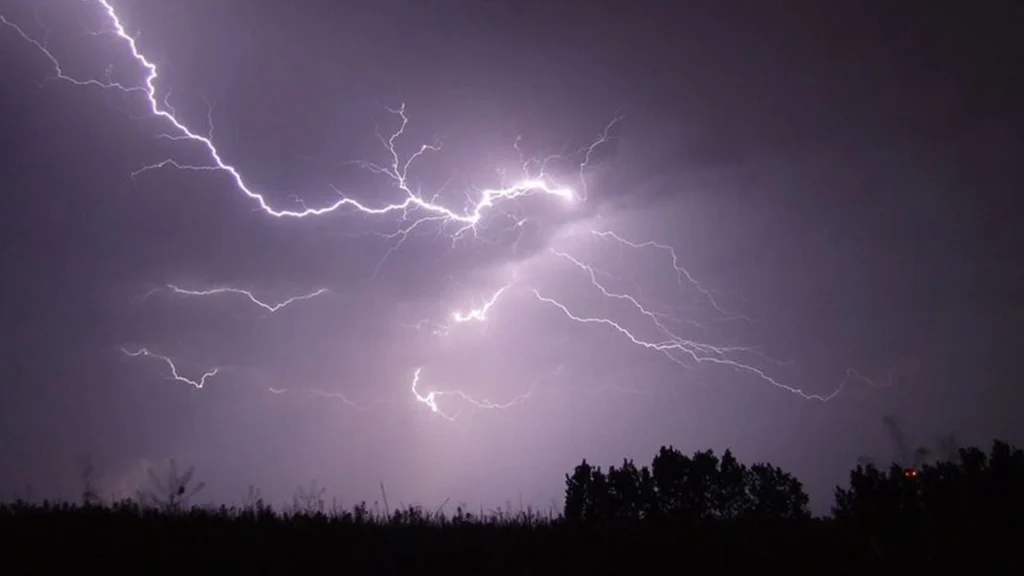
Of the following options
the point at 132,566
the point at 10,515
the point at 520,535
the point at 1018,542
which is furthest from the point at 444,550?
the point at 1018,542

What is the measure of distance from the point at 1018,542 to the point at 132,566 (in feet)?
23.4

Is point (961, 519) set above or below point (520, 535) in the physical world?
below

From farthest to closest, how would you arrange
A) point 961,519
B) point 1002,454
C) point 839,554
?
point 1002,454 < point 961,519 < point 839,554

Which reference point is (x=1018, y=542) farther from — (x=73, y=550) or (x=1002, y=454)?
(x=1002, y=454)

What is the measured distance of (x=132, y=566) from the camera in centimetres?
461

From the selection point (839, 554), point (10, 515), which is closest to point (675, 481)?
point (839, 554)

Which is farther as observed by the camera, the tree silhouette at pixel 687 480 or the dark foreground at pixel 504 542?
the tree silhouette at pixel 687 480

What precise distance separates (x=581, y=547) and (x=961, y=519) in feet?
14.6

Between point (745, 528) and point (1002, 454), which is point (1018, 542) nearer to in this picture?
point (745, 528)

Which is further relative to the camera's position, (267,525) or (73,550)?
(267,525)

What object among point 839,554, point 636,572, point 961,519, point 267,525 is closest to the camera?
point 636,572

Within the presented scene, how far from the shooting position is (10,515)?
5.84 m

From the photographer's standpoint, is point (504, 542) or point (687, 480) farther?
point (687, 480)

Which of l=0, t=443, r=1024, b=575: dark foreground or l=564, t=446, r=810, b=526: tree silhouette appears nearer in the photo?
l=0, t=443, r=1024, b=575: dark foreground
